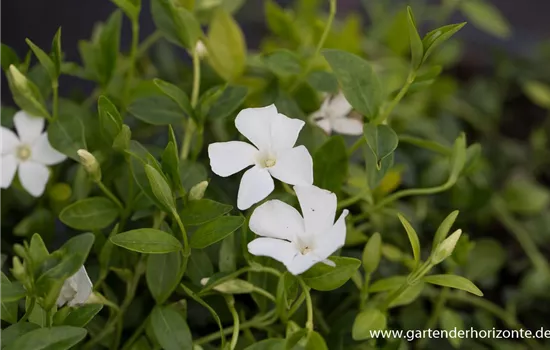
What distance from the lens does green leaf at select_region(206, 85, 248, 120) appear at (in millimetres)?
526

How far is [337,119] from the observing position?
591 millimetres

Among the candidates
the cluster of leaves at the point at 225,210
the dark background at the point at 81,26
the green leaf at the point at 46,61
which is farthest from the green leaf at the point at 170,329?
the dark background at the point at 81,26

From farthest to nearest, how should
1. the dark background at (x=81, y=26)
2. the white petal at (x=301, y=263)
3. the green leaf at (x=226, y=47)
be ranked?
the dark background at (x=81, y=26)
the green leaf at (x=226, y=47)
the white petal at (x=301, y=263)

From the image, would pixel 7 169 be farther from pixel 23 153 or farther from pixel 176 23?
pixel 176 23

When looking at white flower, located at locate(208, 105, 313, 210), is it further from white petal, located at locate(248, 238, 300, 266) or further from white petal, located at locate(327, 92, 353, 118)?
white petal, located at locate(327, 92, 353, 118)

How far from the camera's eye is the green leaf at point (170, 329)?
0.45 meters

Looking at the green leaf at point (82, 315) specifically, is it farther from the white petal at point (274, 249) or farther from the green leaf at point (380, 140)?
the green leaf at point (380, 140)

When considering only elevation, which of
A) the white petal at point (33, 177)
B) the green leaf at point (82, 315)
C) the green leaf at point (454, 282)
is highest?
the white petal at point (33, 177)

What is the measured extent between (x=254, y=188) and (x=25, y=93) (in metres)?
0.22

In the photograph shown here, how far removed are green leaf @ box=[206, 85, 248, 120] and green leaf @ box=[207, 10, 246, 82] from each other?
0.12m

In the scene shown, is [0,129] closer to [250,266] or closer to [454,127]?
[250,266]

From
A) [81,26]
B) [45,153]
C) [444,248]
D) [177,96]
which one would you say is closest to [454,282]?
[444,248]

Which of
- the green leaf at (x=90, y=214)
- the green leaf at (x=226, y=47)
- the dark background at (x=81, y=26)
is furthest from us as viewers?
the dark background at (x=81, y=26)

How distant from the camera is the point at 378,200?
602 mm
